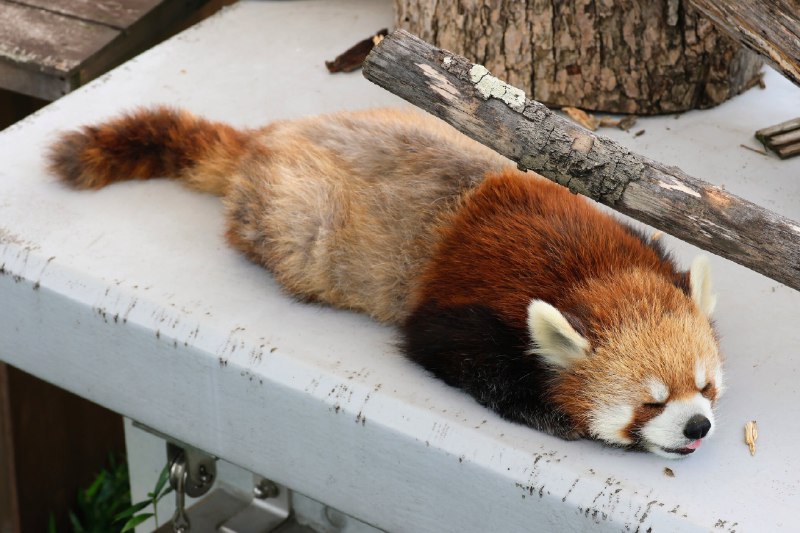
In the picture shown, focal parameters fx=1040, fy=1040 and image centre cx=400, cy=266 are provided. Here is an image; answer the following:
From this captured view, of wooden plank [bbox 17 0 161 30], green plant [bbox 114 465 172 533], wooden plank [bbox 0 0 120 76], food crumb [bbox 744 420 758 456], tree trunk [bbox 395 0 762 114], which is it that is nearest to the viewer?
food crumb [bbox 744 420 758 456]

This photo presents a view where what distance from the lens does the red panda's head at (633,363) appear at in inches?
68.6

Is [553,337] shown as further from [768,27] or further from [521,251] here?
[768,27]

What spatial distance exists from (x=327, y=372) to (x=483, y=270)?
1.15 ft

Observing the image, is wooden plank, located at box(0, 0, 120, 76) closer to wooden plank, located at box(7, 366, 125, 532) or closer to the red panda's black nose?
wooden plank, located at box(7, 366, 125, 532)

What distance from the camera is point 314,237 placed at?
2146 millimetres

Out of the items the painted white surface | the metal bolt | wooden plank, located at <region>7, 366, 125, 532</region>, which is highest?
the painted white surface

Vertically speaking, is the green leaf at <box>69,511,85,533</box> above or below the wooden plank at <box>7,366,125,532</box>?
below

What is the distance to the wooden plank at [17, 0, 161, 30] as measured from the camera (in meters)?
3.42

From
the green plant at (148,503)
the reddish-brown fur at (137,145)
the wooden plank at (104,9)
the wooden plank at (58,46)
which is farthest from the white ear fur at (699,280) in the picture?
the wooden plank at (104,9)

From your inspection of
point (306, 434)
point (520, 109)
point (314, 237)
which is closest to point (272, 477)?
point (306, 434)

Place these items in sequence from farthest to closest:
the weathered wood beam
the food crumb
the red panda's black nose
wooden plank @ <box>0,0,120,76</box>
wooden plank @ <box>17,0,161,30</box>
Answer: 1. wooden plank @ <box>17,0,161,30</box>
2. wooden plank @ <box>0,0,120,76</box>
3. the weathered wood beam
4. the food crumb
5. the red panda's black nose

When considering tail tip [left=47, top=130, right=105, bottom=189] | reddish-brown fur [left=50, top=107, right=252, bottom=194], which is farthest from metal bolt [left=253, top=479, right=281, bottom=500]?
tail tip [left=47, top=130, right=105, bottom=189]

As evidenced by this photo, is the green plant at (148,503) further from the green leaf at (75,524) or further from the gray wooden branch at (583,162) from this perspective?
the gray wooden branch at (583,162)

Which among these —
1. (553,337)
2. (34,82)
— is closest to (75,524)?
(34,82)
